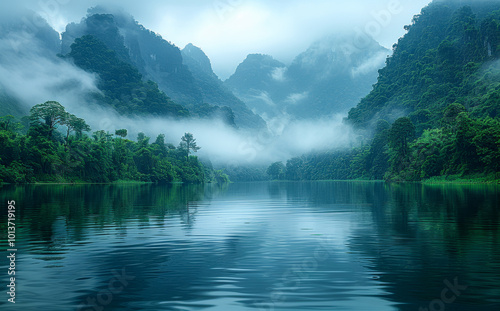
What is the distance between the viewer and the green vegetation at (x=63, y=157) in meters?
106

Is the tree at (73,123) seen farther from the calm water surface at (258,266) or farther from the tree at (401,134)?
the calm water surface at (258,266)

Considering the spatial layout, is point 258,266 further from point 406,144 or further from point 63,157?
point 406,144

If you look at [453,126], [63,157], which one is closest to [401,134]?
[453,126]

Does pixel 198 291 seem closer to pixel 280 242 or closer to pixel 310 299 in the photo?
pixel 310 299

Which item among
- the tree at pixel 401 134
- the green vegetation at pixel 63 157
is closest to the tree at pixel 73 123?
the green vegetation at pixel 63 157

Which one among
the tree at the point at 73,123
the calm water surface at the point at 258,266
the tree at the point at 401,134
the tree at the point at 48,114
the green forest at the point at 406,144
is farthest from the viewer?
the tree at the point at 401,134

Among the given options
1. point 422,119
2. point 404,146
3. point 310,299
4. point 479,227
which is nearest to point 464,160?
point 404,146

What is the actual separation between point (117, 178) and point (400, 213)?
115 metres

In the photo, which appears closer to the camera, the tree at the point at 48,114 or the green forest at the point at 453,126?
the green forest at the point at 453,126

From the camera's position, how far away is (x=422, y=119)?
555 feet

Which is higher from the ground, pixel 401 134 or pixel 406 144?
pixel 401 134

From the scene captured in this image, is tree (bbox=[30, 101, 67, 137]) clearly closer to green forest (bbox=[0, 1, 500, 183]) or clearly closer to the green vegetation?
the green vegetation

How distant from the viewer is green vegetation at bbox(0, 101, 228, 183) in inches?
4183

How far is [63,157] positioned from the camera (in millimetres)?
120562
